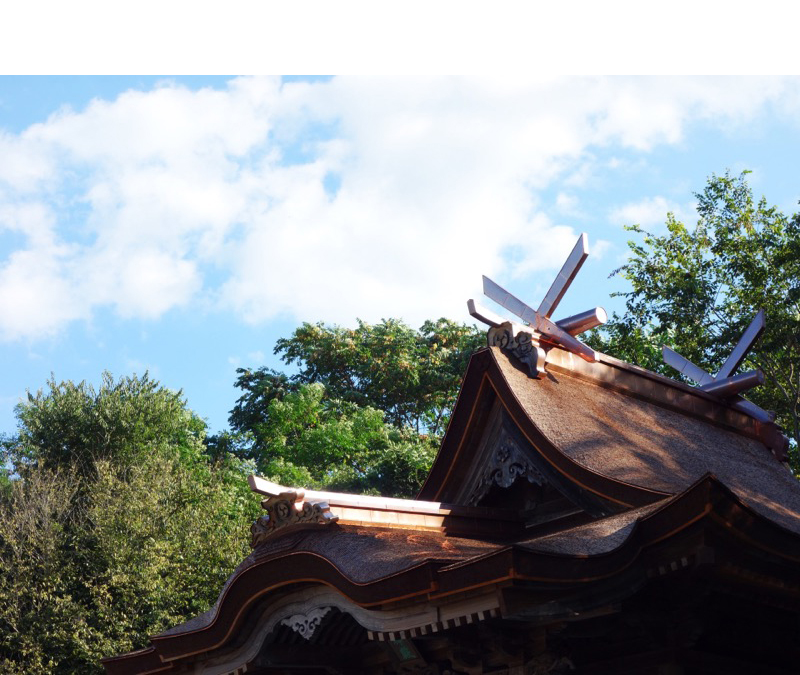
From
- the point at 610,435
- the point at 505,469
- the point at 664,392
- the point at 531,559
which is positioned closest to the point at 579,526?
the point at 505,469

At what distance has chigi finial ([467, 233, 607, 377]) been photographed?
768cm

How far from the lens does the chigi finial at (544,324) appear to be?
7.68 m

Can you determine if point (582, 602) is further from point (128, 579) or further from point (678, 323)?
point (128, 579)

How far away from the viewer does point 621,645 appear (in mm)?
5598

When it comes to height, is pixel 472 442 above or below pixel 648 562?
above

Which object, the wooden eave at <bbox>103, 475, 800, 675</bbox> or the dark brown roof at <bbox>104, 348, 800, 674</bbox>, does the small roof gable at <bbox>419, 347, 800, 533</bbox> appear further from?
the wooden eave at <bbox>103, 475, 800, 675</bbox>

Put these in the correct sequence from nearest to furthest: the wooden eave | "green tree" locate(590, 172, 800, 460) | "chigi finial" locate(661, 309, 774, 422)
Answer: the wooden eave
"chigi finial" locate(661, 309, 774, 422)
"green tree" locate(590, 172, 800, 460)

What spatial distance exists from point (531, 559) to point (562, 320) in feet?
11.9

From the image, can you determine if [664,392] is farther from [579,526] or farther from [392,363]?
[392,363]

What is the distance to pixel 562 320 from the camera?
26.7 ft

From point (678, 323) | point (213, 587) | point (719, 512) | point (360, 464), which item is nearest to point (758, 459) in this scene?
point (719, 512)

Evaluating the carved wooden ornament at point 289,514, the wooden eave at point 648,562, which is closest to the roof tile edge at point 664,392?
the carved wooden ornament at point 289,514

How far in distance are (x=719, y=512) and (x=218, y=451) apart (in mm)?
21502

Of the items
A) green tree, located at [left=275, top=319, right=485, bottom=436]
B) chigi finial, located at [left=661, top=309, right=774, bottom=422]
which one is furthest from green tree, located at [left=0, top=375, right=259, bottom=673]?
chigi finial, located at [left=661, top=309, right=774, bottom=422]
